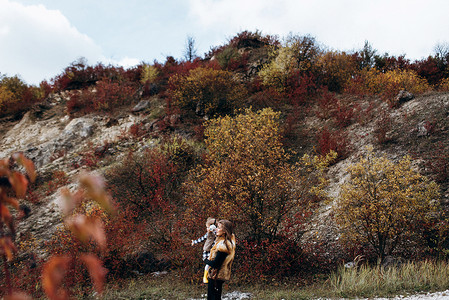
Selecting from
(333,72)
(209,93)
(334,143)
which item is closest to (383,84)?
(333,72)

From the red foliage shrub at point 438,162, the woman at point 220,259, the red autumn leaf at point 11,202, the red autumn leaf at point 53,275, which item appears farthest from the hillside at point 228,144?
the red autumn leaf at point 53,275

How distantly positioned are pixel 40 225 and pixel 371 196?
43.1 feet

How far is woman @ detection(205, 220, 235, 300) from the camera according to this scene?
4320 millimetres

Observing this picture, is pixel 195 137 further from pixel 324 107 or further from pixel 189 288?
pixel 189 288

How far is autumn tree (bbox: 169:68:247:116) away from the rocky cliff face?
3143 millimetres

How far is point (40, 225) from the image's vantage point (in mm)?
11258

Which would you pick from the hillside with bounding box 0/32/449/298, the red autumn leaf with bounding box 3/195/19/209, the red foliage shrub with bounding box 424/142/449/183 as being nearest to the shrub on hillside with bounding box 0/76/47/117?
the hillside with bounding box 0/32/449/298

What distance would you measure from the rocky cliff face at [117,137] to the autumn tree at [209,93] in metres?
3.14

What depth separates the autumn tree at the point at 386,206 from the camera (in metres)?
6.56

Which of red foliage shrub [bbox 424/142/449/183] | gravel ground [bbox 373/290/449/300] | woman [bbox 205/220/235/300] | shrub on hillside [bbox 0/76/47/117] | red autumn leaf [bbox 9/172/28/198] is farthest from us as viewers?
shrub on hillside [bbox 0/76/47/117]

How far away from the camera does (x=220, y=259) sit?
14.2ft

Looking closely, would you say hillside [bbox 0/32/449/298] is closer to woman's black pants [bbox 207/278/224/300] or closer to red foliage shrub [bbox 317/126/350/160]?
red foliage shrub [bbox 317/126/350/160]

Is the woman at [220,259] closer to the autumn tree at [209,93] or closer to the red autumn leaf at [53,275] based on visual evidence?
the red autumn leaf at [53,275]

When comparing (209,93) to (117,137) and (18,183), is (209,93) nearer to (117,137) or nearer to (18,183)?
(117,137)
